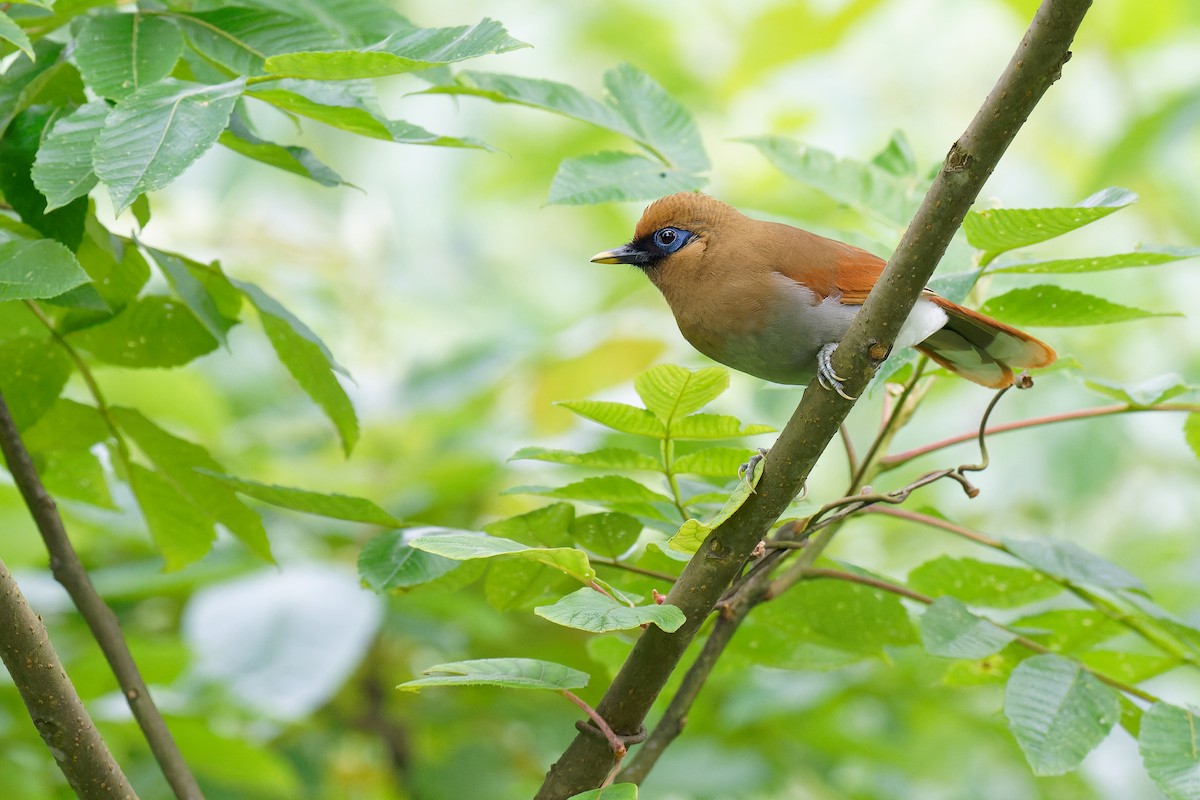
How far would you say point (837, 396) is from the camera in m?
1.45

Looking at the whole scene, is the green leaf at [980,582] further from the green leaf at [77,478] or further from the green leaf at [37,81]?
the green leaf at [37,81]

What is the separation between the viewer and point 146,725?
1.77 meters

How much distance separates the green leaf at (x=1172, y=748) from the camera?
1616 mm

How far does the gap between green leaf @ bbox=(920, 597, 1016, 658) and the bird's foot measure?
330 millimetres

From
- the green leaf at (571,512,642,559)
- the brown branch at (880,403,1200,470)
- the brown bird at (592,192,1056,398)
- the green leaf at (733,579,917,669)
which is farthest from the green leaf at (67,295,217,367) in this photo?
the brown branch at (880,403,1200,470)

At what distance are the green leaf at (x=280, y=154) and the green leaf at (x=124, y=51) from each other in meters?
0.12

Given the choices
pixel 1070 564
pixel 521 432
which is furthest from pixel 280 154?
pixel 521 432

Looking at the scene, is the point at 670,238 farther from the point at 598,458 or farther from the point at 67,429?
the point at 67,429

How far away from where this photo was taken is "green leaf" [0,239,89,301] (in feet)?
4.57

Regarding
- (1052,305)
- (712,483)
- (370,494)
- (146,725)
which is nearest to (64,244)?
(146,725)

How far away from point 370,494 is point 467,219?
4.04 m

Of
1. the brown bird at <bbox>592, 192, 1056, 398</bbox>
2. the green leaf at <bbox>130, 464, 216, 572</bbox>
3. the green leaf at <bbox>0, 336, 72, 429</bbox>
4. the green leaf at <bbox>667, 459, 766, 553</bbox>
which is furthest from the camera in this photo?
the brown bird at <bbox>592, 192, 1056, 398</bbox>

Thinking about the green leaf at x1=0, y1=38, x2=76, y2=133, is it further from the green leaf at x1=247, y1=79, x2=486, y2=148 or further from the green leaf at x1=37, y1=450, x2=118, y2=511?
the green leaf at x1=37, y1=450, x2=118, y2=511

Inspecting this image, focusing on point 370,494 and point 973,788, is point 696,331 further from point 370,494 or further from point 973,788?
point 973,788
